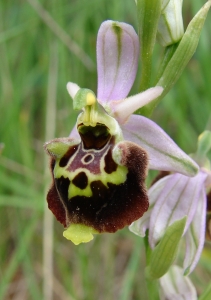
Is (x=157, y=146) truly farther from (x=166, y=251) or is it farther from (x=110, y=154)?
(x=166, y=251)

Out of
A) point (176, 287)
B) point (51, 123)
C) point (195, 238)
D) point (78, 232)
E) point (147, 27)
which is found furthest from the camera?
point (51, 123)

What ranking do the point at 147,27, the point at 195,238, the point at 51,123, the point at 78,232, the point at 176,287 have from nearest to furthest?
the point at 78,232, the point at 147,27, the point at 195,238, the point at 176,287, the point at 51,123

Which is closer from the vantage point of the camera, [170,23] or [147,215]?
[170,23]

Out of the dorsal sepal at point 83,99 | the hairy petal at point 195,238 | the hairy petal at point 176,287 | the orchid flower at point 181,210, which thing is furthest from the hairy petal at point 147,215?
the dorsal sepal at point 83,99

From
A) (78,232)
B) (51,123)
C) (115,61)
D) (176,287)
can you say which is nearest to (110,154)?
(78,232)

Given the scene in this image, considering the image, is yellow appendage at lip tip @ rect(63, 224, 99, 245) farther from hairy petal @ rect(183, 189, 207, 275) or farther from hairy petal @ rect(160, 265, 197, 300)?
hairy petal @ rect(160, 265, 197, 300)

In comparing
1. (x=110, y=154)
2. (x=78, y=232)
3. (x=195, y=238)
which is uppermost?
(x=110, y=154)

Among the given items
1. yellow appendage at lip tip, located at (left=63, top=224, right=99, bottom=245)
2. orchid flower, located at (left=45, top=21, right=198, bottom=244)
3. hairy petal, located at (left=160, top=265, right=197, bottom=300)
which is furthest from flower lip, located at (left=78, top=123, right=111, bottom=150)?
hairy petal, located at (left=160, top=265, right=197, bottom=300)
